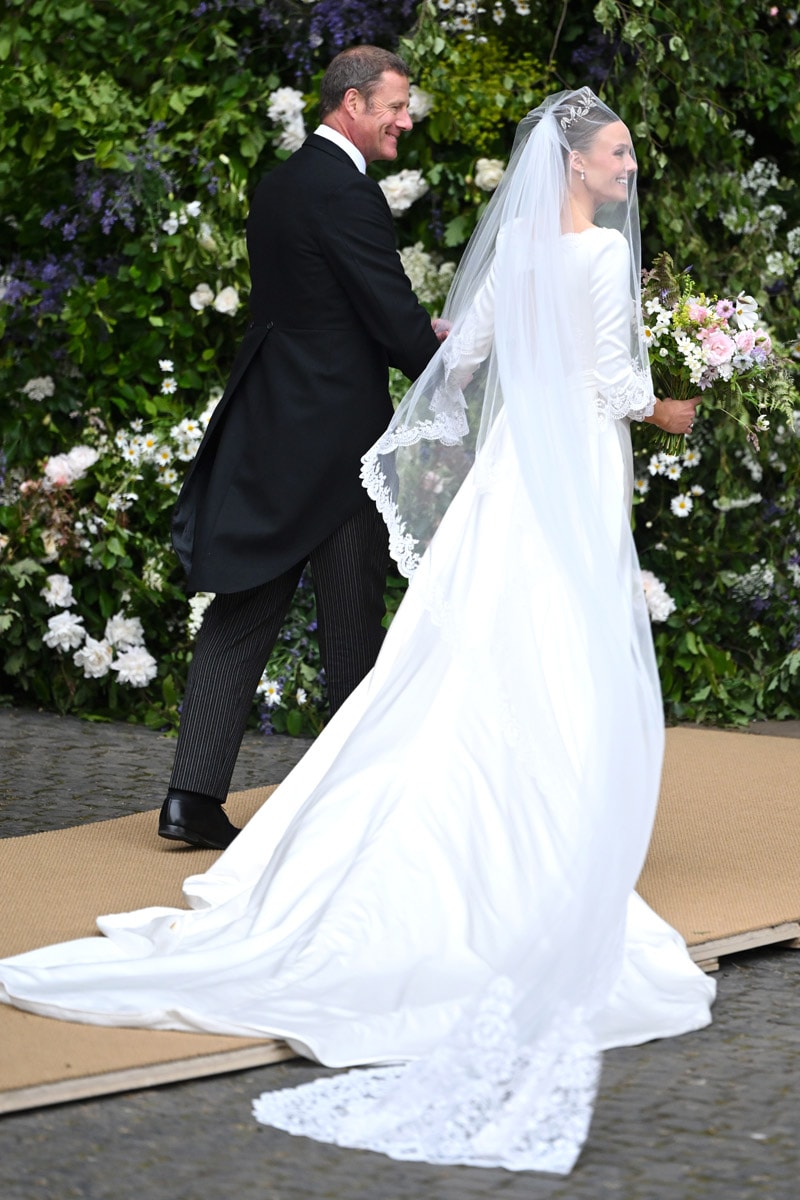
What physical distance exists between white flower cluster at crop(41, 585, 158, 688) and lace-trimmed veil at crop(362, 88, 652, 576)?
2.71 m

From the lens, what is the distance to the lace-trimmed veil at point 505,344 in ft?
11.5

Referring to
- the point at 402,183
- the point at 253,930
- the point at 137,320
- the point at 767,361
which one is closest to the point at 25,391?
the point at 137,320

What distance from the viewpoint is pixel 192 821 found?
4262 millimetres

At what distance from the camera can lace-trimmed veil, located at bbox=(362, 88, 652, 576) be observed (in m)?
3.51

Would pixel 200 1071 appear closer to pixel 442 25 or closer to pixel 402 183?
pixel 402 183

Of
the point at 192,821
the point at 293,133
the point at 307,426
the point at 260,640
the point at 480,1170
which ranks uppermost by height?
the point at 293,133

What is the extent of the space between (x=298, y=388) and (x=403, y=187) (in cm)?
222

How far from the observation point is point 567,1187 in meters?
2.38

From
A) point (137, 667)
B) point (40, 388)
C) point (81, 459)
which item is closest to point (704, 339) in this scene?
point (137, 667)

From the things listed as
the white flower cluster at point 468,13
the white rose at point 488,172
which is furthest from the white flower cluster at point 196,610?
the white flower cluster at point 468,13

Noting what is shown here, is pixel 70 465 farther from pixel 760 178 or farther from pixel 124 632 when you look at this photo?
pixel 760 178

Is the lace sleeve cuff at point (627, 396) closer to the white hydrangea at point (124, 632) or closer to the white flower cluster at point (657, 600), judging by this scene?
the white flower cluster at point (657, 600)

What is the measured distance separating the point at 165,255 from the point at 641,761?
3.76 m

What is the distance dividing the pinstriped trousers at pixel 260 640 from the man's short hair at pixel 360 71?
1009 millimetres
